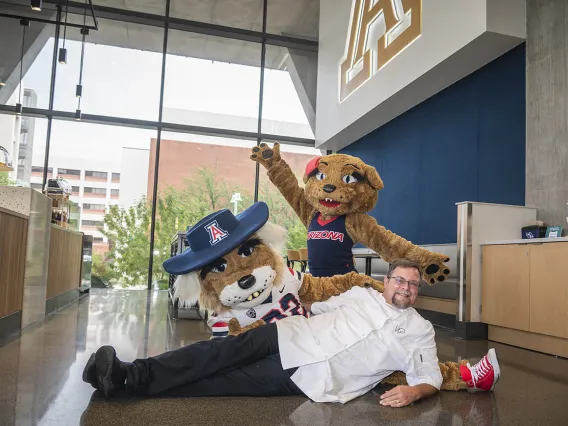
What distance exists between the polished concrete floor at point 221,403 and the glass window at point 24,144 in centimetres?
585

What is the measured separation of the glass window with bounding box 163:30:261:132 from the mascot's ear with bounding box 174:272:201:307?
296 inches

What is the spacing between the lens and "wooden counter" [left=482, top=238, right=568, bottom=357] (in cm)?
340

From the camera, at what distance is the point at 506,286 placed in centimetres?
390

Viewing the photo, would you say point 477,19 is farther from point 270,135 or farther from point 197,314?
point 270,135

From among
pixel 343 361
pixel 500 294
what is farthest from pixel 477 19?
pixel 343 361

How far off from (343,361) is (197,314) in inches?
119

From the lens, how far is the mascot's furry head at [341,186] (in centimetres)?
287

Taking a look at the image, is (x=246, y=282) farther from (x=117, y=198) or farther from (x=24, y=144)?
(x=24, y=144)

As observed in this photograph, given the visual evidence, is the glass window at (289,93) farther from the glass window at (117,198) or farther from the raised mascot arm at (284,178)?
the raised mascot arm at (284,178)

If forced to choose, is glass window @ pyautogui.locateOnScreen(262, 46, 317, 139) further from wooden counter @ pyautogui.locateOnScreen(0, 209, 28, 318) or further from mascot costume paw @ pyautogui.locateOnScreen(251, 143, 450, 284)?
mascot costume paw @ pyautogui.locateOnScreen(251, 143, 450, 284)

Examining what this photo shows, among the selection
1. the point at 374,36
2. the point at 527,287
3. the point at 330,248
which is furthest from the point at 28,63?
the point at 527,287

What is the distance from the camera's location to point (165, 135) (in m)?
9.15

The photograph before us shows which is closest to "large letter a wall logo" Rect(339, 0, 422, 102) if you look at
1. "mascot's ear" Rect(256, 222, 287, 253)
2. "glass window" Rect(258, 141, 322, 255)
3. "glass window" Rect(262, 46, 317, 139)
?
"glass window" Rect(258, 141, 322, 255)

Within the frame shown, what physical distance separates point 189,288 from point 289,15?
8.93 metres
